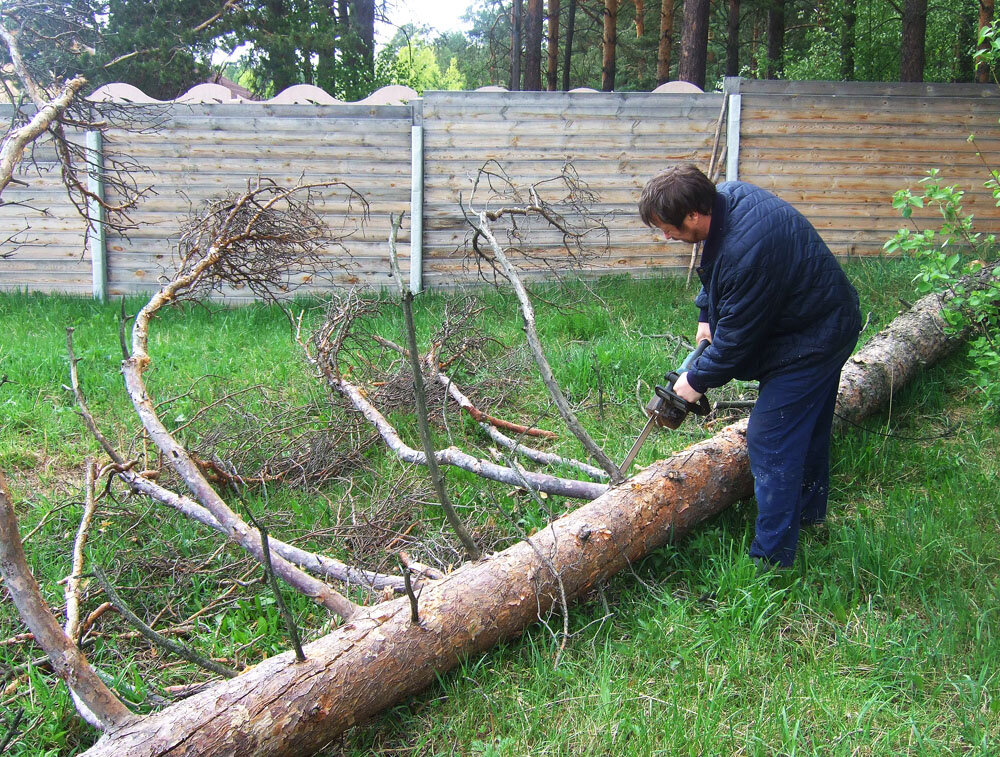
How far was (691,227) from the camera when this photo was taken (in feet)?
9.82

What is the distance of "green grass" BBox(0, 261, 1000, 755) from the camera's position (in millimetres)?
2283

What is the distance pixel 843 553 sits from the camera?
3082 mm

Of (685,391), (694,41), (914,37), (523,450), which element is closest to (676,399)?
(685,391)

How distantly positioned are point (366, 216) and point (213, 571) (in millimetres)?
5005

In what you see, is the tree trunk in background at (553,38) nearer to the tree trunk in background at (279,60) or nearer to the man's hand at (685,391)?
the tree trunk in background at (279,60)

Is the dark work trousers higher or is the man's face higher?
the man's face

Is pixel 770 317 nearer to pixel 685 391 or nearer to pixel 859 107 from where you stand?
pixel 685 391

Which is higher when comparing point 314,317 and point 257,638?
point 314,317

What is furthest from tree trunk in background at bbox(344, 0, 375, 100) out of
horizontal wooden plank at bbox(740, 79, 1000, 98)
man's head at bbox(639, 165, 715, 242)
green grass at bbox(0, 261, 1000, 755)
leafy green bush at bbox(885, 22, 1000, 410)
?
man's head at bbox(639, 165, 715, 242)

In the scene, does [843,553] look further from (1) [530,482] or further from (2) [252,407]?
(2) [252,407]

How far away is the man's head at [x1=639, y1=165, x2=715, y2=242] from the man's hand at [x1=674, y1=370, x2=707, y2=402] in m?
0.62

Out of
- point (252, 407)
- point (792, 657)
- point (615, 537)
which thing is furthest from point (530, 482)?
point (252, 407)

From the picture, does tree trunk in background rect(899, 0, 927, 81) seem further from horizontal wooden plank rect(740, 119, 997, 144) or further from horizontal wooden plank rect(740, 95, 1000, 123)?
horizontal wooden plank rect(740, 119, 997, 144)

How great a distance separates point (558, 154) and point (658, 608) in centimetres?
579
